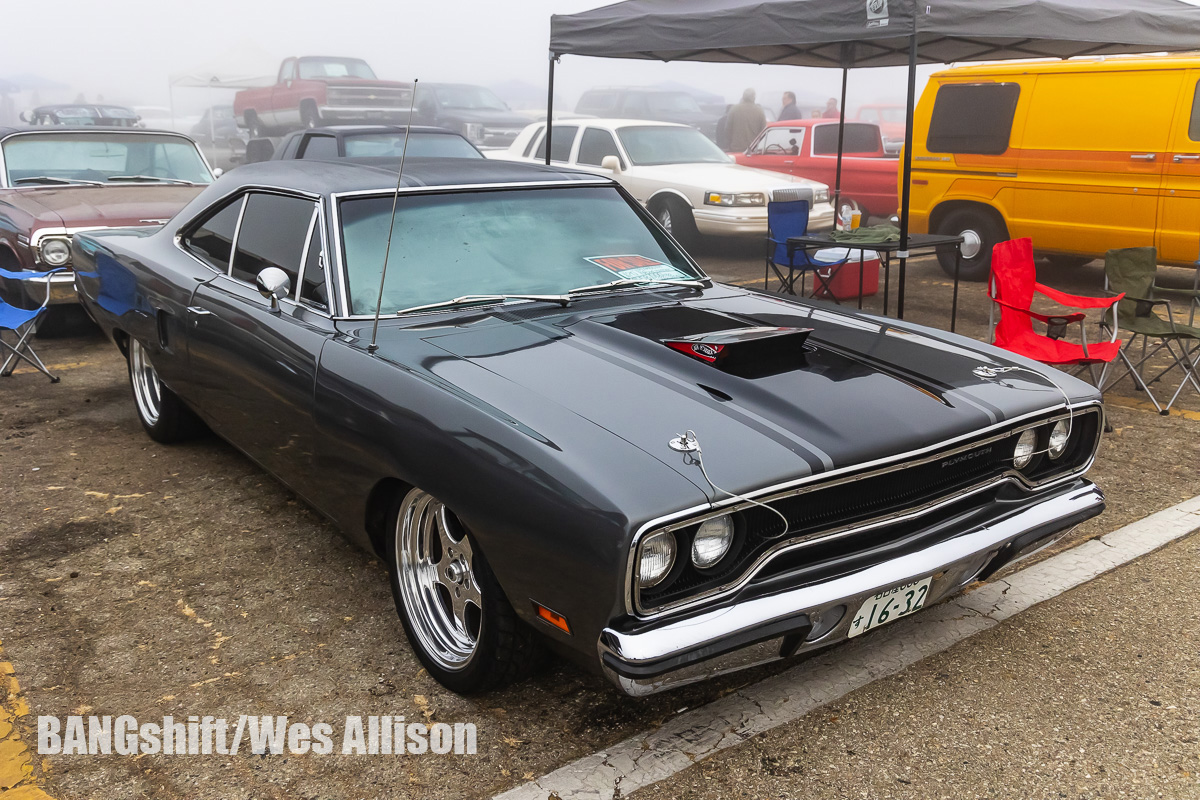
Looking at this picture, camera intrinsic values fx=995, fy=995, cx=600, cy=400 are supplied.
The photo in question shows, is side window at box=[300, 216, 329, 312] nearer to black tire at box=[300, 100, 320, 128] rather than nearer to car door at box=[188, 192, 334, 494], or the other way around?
car door at box=[188, 192, 334, 494]

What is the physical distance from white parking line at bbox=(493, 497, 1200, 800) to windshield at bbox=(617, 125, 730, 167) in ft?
27.8

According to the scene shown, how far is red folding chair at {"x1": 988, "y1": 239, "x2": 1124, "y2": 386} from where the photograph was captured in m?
5.18

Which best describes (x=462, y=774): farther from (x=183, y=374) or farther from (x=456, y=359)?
(x=183, y=374)

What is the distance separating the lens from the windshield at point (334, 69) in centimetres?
1722

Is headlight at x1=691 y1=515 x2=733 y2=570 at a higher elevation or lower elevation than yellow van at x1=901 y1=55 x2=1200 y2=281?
lower

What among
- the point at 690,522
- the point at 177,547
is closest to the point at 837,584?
the point at 690,522

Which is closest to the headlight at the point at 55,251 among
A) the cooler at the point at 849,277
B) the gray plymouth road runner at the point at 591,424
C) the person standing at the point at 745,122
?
the gray plymouth road runner at the point at 591,424

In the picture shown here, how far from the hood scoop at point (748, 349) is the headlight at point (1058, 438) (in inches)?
31.0

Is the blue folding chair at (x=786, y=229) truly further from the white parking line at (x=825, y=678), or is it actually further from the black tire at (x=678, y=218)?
the white parking line at (x=825, y=678)

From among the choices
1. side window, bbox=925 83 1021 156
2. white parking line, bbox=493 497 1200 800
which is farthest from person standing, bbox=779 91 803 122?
white parking line, bbox=493 497 1200 800

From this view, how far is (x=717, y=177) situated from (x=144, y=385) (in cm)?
742

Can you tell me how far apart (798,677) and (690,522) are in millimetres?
983

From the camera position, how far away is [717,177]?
11.1 m

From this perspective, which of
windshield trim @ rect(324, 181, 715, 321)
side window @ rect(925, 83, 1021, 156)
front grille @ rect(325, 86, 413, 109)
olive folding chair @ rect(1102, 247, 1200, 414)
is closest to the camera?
windshield trim @ rect(324, 181, 715, 321)
